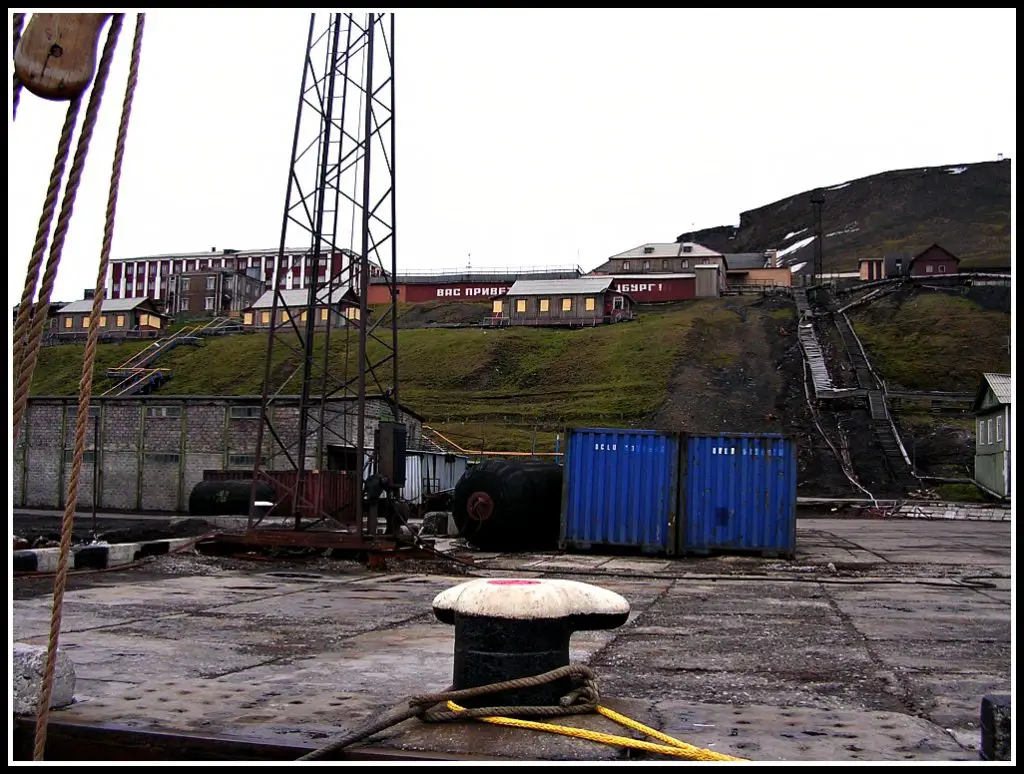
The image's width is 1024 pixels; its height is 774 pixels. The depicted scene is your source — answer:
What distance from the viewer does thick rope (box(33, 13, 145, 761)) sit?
2.81m

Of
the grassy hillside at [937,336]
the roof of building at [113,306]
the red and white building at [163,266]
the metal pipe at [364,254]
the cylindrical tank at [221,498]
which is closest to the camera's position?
the metal pipe at [364,254]

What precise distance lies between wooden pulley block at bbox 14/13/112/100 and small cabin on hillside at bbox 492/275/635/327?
68.2 meters

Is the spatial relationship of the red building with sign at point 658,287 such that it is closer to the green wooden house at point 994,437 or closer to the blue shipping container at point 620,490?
the green wooden house at point 994,437

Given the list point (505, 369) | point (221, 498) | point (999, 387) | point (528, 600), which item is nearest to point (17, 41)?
point (528, 600)

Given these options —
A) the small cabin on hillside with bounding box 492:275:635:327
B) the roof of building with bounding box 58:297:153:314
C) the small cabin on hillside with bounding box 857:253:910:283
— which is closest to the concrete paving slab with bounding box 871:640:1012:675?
the small cabin on hillside with bounding box 492:275:635:327

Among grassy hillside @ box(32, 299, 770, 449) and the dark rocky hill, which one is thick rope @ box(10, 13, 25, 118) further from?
the dark rocky hill

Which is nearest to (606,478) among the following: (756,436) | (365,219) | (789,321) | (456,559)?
(756,436)

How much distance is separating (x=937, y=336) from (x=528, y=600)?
5794 cm

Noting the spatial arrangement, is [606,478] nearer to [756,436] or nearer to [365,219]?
[756,436]

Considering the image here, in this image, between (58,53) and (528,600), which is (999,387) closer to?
(528,600)

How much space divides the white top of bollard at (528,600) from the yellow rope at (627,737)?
420 millimetres

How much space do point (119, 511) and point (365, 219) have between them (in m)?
20.3

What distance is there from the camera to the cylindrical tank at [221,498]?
2467cm

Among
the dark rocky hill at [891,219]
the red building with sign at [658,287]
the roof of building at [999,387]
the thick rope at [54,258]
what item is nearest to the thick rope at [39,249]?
the thick rope at [54,258]
